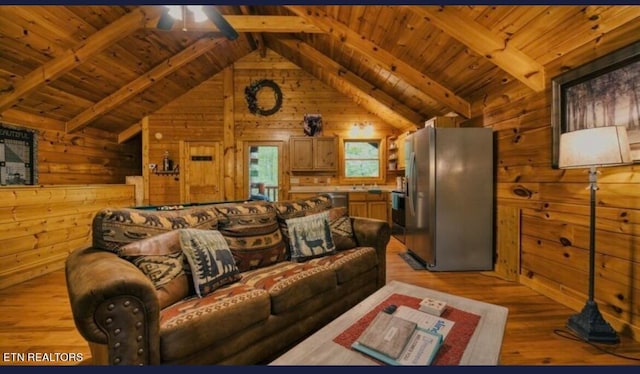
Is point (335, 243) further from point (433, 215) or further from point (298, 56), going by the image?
point (298, 56)

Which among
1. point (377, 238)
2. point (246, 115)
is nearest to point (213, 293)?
point (377, 238)

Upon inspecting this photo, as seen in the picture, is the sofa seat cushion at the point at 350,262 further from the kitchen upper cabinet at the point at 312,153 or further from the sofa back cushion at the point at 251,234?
the kitchen upper cabinet at the point at 312,153

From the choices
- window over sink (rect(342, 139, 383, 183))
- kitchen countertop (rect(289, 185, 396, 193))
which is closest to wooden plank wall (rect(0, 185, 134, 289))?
kitchen countertop (rect(289, 185, 396, 193))

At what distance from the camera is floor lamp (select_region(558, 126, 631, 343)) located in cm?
166

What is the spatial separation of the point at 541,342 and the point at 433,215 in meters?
1.56

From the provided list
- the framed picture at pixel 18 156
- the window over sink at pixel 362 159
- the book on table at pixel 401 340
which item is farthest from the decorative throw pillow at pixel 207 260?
the window over sink at pixel 362 159

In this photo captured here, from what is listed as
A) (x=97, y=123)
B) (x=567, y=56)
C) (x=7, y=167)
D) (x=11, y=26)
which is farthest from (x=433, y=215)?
(x=97, y=123)

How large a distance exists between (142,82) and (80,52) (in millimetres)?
1254

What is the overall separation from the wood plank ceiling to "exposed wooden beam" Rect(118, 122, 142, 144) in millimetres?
195

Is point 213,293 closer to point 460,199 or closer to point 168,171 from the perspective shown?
point 460,199

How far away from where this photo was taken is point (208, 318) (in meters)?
1.33

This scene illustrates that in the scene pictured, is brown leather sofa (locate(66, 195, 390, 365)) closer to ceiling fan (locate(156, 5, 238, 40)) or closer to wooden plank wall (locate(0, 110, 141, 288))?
wooden plank wall (locate(0, 110, 141, 288))

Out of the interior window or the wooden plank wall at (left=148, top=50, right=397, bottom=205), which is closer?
the wooden plank wall at (left=148, top=50, right=397, bottom=205)

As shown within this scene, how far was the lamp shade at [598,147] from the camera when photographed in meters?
1.65
